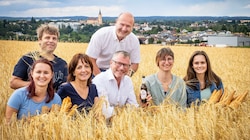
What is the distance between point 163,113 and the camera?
2.20 metres

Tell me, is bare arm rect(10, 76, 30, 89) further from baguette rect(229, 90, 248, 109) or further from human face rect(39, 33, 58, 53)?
baguette rect(229, 90, 248, 109)

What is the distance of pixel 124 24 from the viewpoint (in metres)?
3.30

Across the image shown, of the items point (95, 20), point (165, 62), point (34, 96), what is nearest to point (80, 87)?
point (34, 96)

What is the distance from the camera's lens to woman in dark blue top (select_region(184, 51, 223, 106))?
301 cm

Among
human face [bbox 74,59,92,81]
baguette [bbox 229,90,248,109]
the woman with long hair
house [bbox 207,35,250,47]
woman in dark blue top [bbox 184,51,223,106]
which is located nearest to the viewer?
the woman with long hair

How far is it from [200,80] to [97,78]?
0.85 meters

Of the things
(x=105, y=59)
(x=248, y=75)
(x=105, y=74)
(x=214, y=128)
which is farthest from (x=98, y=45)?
(x=248, y=75)

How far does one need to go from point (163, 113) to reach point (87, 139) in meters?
0.51

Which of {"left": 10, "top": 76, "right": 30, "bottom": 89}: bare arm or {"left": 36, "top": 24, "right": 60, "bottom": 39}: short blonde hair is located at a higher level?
{"left": 36, "top": 24, "right": 60, "bottom": 39}: short blonde hair

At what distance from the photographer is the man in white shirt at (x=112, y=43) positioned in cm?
332

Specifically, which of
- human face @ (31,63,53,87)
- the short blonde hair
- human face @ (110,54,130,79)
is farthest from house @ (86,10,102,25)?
human face @ (31,63,53,87)

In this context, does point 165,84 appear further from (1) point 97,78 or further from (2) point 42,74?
(2) point 42,74

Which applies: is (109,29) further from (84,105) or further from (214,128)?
(214,128)

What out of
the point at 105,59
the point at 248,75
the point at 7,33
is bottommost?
the point at 248,75
